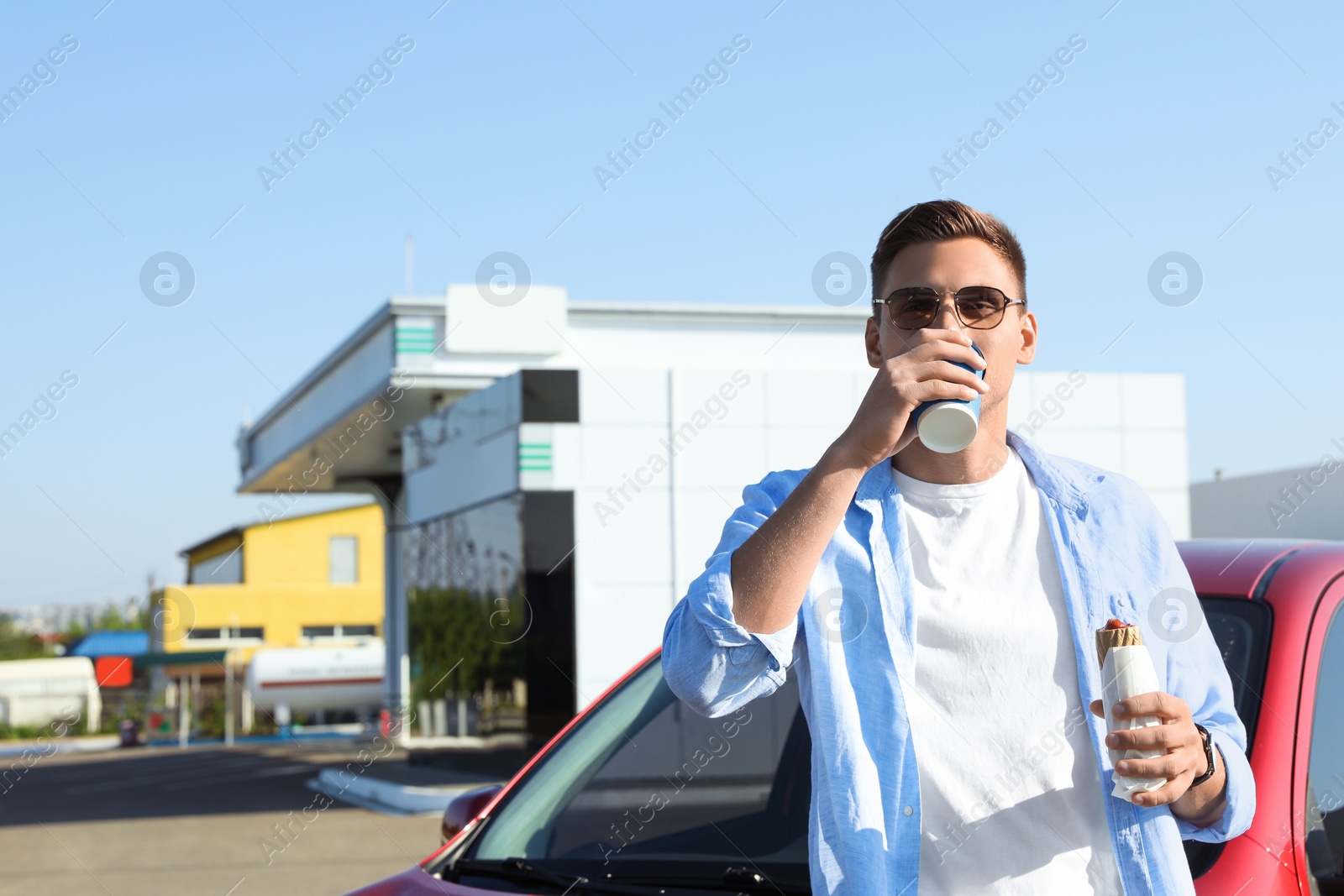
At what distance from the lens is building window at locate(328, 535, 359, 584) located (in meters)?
49.2

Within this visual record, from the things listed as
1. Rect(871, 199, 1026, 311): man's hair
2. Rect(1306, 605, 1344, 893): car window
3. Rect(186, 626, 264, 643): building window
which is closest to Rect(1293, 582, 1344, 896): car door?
Rect(1306, 605, 1344, 893): car window

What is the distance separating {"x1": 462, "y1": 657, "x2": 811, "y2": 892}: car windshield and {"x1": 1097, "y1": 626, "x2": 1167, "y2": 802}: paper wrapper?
1.01 m

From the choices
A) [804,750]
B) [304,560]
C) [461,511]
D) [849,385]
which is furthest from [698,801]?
[304,560]

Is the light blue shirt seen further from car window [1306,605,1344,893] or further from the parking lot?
the parking lot

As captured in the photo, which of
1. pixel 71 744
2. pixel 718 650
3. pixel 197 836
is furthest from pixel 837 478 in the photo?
pixel 71 744

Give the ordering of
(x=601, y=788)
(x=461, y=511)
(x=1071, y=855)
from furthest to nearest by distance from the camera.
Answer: (x=461, y=511) → (x=601, y=788) → (x=1071, y=855)

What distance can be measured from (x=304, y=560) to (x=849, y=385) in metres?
37.8

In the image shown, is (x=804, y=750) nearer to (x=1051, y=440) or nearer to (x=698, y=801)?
(x=698, y=801)

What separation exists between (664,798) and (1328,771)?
5.42 feet

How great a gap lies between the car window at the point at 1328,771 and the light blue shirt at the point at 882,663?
551 mm

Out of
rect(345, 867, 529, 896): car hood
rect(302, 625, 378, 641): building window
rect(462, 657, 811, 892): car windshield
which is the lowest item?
rect(302, 625, 378, 641): building window

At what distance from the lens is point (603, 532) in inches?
579

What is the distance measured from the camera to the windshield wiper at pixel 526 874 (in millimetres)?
2664

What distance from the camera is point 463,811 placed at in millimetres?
3162
